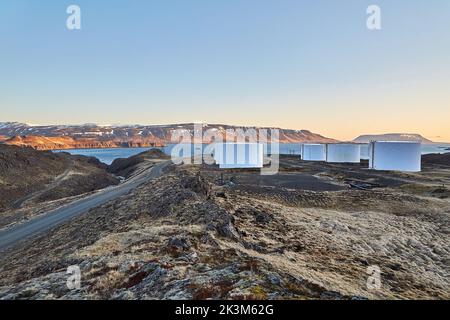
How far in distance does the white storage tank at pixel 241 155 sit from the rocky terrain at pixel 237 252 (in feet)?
73.8

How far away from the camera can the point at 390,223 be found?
18766 mm

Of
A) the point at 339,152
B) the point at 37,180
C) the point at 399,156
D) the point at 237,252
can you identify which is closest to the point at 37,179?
the point at 37,180

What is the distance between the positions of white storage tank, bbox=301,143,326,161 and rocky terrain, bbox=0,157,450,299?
5087 cm

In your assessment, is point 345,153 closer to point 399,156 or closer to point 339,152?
point 339,152

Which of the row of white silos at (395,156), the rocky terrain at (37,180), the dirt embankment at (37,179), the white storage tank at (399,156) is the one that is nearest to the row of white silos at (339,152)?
the row of white silos at (395,156)

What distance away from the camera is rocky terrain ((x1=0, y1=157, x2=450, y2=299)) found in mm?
7262

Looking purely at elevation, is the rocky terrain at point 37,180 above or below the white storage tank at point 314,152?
below

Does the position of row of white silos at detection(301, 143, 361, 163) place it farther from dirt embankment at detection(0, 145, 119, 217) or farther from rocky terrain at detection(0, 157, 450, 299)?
dirt embankment at detection(0, 145, 119, 217)

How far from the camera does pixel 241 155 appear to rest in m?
47.3

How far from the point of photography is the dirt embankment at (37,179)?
39719mm

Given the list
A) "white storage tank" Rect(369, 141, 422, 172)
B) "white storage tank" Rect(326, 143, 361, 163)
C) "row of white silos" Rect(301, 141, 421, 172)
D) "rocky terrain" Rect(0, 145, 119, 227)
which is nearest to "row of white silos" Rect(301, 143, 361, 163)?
"white storage tank" Rect(326, 143, 361, 163)

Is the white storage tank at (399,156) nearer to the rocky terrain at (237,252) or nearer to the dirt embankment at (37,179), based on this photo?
the rocky terrain at (237,252)
